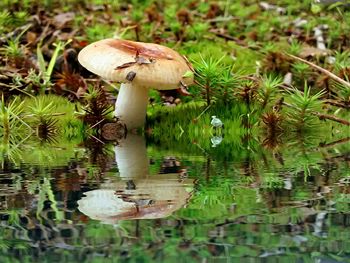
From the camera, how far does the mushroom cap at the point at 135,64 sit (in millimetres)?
3242

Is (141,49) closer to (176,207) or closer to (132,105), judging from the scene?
(132,105)

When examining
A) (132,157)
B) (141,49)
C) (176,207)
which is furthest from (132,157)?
(176,207)

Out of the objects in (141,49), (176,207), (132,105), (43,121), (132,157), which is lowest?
(176,207)

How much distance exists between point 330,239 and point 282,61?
331 centimetres

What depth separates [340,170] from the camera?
2.34 metres

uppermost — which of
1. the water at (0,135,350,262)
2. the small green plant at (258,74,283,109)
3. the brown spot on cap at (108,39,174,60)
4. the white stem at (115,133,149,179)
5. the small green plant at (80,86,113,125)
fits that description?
the brown spot on cap at (108,39,174,60)

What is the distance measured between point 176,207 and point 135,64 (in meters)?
1.65

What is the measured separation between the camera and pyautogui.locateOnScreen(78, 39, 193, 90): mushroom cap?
10.6ft

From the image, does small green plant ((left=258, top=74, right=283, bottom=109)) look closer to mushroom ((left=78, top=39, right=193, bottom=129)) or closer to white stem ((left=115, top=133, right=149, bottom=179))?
mushroom ((left=78, top=39, right=193, bottom=129))

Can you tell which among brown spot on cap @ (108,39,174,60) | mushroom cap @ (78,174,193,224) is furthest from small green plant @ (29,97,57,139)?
mushroom cap @ (78,174,193,224)

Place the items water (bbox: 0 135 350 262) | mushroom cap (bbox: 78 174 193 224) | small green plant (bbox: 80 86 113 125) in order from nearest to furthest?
water (bbox: 0 135 350 262)
mushroom cap (bbox: 78 174 193 224)
small green plant (bbox: 80 86 113 125)

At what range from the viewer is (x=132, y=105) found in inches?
141

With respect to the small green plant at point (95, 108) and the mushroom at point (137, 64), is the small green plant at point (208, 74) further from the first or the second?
the small green plant at point (95, 108)

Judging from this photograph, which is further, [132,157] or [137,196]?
[132,157]
